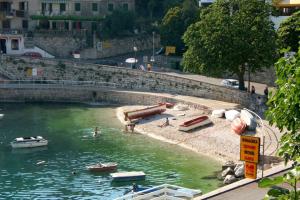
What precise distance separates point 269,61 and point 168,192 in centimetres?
3251

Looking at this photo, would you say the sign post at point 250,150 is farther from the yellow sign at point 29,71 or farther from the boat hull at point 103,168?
the yellow sign at point 29,71

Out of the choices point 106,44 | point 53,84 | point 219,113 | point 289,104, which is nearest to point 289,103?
point 289,104

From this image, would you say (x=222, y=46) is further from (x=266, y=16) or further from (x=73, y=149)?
(x=73, y=149)

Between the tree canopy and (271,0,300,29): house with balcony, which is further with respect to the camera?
(271,0,300,29): house with balcony

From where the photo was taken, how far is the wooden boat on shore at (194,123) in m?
61.7

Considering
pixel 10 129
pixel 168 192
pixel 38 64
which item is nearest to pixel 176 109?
pixel 10 129

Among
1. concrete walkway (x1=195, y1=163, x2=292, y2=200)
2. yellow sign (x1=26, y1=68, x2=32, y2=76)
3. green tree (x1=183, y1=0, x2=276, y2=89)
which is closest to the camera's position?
concrete walkway (x1=195, y1=163, x2=292, y2=200)

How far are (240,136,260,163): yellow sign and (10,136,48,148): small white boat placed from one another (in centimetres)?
2851

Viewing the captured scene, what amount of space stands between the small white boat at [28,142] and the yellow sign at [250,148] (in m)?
28.5

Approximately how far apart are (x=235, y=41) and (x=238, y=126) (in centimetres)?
1185

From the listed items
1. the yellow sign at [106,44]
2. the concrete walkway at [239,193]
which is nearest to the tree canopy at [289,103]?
the concrete walkway at [239,193]

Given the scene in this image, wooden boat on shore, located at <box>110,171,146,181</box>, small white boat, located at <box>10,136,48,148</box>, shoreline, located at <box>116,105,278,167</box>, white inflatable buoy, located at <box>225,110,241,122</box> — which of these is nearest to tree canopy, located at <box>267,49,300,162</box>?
wooden boat on shore, located at <box>110,171,146,181</box>

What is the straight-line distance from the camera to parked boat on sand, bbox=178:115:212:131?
61741 mm

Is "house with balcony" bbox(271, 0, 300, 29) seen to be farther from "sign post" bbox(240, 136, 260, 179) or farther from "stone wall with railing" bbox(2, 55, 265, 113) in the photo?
"sign post" bbox(240, 136, 260, 179)
